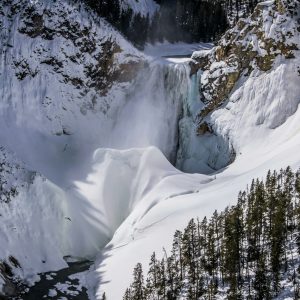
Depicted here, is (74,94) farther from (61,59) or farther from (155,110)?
(155,110)

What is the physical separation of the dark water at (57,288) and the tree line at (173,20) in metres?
47.9

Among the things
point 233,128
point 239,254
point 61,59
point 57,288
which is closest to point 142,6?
point 61,59

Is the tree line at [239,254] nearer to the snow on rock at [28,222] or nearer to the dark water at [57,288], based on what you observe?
the dark water at [57,288]

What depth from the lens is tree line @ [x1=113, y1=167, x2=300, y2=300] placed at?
30312mm

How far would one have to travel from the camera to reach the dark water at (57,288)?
130ft

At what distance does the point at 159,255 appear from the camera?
40469 millimetres

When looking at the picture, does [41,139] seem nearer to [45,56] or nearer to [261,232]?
[45,56]

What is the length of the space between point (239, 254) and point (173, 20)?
67.5 m

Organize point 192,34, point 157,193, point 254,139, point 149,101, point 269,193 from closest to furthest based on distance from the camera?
point 269,193 → point 157,193 → point 254,139 → point 149,101 → point 192,34

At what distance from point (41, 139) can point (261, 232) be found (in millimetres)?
36020

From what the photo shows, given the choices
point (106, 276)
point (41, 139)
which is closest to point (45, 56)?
point (41, 139)

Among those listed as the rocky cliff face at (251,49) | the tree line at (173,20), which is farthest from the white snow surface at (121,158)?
the tree line at (173,20)

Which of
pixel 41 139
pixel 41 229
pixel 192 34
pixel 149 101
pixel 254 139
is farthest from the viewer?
pixel 192 34

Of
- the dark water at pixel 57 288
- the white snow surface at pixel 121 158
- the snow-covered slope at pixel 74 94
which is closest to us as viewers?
the dark water at pixel 57 288
